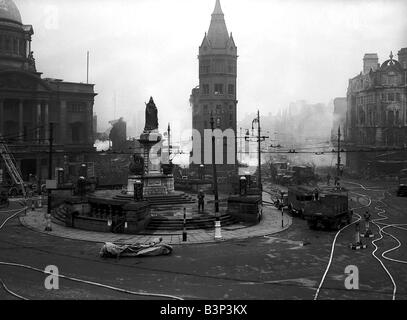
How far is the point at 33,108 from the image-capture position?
6606 cm

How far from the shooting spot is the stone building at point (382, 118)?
230 feet

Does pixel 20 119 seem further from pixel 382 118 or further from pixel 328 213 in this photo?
pixel 382 118

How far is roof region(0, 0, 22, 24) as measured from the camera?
67188 millimetres

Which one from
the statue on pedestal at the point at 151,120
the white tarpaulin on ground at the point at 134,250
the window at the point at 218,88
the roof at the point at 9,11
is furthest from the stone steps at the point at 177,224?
the window at the point at 218,88

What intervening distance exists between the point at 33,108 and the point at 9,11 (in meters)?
14.9

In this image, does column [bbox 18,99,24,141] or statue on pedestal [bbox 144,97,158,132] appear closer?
statue on pedestal [bbox 144,97,158,132]

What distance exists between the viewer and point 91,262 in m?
19.3

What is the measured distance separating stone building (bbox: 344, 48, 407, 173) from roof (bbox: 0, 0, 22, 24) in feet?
181

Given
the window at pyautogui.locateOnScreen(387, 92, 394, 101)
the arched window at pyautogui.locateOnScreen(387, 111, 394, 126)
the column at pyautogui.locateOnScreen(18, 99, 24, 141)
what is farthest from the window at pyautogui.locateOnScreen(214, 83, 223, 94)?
the column at pyautogui.locateOnScreen(18, 99, 24, 141)

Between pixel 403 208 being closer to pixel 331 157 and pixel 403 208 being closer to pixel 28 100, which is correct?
pixel 28 100

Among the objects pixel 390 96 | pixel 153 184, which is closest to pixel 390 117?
pixel 390 96

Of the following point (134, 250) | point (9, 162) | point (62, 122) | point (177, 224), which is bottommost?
point (134, 250)

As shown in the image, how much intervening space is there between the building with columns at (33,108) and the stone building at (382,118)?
1667 inches

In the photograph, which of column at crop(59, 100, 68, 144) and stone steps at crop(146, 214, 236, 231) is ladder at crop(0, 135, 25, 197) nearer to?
column at crop(59, 100, 68, 144)
